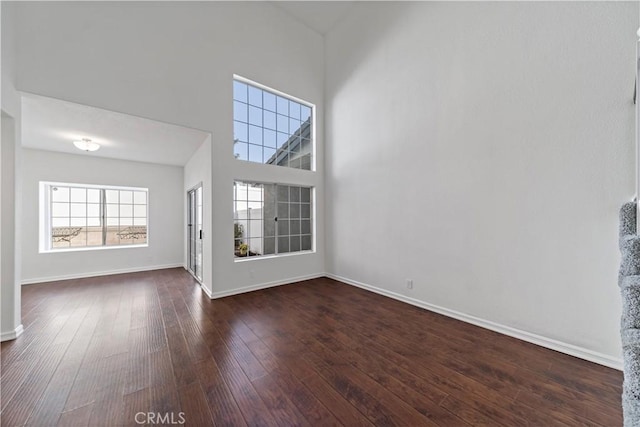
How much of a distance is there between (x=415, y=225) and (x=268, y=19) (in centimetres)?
457

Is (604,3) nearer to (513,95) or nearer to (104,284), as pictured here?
(513,95)

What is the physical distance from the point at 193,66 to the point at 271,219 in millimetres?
2740

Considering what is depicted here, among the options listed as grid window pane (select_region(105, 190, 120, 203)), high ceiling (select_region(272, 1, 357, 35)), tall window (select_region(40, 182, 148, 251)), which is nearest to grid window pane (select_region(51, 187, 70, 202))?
tall window (select_region(40, 182, 148, 251))

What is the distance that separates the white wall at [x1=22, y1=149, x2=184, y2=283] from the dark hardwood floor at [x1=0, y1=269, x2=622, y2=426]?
213 cm

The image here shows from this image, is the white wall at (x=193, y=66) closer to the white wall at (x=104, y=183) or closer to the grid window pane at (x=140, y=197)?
the white wall at (x=104, y=183)

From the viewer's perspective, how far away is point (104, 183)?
17.2 ft

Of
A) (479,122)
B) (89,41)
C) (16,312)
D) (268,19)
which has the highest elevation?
(268,19)

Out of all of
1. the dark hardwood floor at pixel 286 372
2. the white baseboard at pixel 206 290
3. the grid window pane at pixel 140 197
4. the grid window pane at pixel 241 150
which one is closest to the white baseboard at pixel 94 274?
the grid window pane at pixel 140 197

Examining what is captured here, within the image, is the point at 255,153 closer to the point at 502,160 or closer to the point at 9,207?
the point at 9,207

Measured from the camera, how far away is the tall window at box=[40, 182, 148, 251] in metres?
4.92

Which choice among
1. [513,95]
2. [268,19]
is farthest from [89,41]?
[513,95]

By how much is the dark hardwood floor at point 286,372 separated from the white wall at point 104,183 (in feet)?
7.00

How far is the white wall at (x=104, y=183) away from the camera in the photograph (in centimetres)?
458

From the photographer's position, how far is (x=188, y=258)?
5.73 metres
